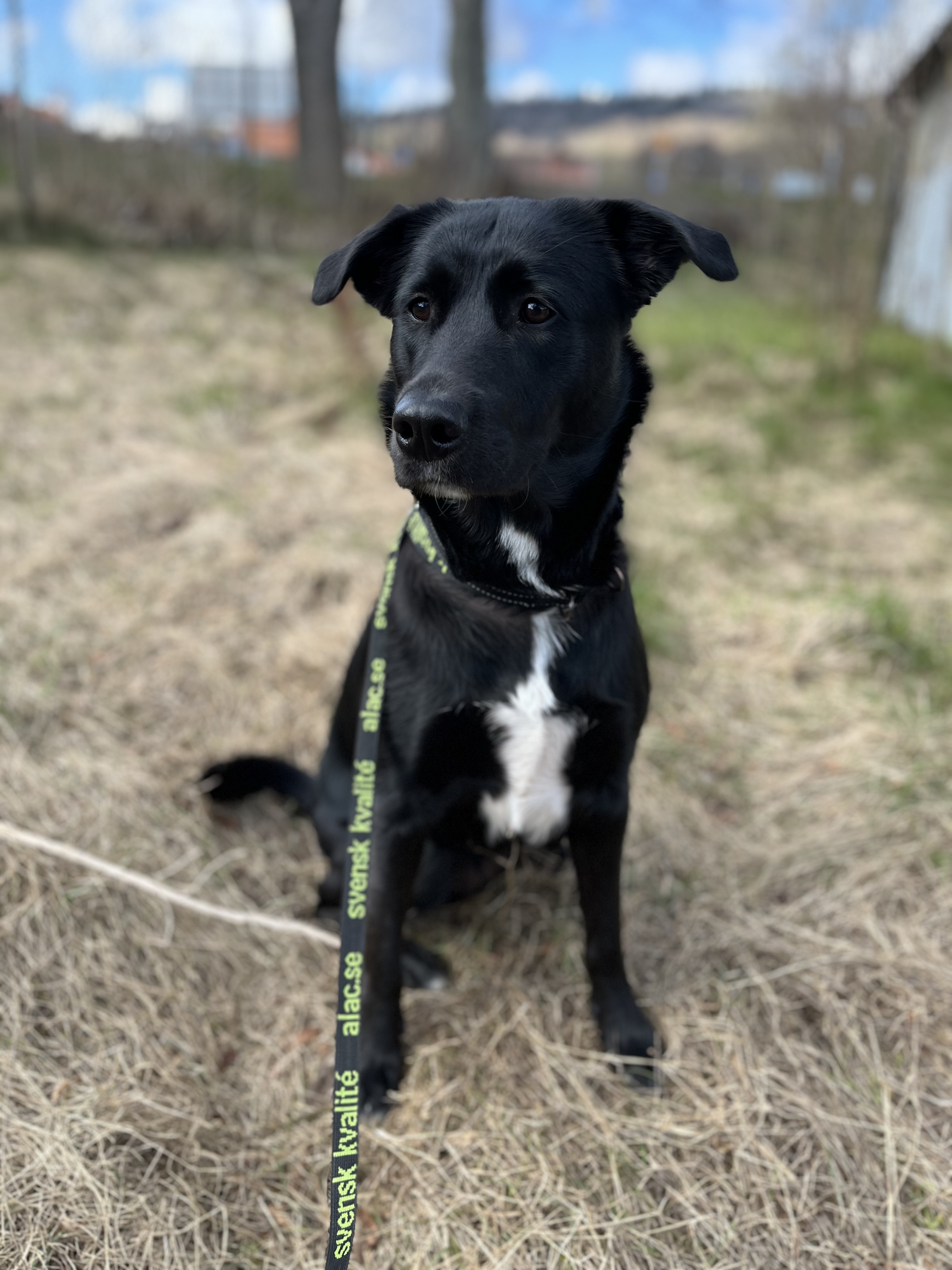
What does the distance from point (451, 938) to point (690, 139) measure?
199 feet

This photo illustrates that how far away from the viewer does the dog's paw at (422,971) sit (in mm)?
2287

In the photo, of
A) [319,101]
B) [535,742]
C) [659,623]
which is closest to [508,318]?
[535,742]

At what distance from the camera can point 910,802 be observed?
2781 millimetres

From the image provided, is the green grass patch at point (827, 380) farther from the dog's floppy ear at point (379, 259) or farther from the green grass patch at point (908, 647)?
the dog's floppy ear at point (379, 259)

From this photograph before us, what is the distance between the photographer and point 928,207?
11359mm

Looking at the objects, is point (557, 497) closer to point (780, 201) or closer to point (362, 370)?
point (362, 370)

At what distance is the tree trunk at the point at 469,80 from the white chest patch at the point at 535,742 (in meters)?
11.8

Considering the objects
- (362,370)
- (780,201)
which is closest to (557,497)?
(362,370)

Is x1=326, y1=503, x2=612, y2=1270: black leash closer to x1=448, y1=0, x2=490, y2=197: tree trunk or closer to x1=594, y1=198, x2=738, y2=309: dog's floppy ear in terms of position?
x1=594, y1=198, x2=738, y2=309: dog's floppy ear

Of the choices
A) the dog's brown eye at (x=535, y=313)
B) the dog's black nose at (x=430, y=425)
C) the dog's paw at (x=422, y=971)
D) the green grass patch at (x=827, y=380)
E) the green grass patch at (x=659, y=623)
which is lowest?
the green grass patch at (x=827, y=380)

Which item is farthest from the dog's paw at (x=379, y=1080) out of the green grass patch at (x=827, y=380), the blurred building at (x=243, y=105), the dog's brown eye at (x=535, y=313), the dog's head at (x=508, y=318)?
the blurred building at (x=243, y=105)

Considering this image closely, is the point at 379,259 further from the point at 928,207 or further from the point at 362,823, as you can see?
the point at 928,207

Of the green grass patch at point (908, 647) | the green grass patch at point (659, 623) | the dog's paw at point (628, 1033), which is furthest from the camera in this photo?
the green grass patch at point (659, 623)

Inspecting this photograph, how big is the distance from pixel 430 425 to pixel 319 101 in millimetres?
13689
